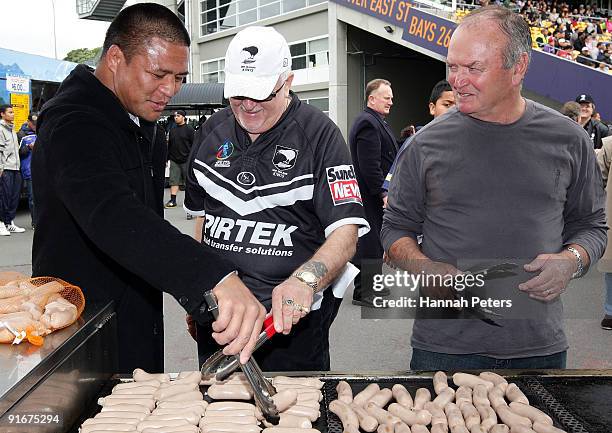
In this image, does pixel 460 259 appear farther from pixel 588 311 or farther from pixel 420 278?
pixel 588 311

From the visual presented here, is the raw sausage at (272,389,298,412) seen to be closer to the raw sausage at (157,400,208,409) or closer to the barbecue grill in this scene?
the barbecue grill

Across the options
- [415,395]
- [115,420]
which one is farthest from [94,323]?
[415,395]

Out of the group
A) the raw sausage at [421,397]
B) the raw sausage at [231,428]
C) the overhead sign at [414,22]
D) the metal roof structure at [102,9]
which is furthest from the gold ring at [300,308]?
the metal roof structure at [102,9]

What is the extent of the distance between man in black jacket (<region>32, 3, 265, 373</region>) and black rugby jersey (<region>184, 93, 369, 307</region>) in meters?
0.34

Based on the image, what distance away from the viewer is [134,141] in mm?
2689

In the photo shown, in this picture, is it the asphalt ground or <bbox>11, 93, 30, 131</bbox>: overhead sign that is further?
<bbox>11, 93, 30, 131</bbox>: overhead sign

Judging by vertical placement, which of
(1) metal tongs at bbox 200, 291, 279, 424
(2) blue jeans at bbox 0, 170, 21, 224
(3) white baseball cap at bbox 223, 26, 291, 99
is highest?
(3) white baseball cap at bbox 223, 26, 291, 99

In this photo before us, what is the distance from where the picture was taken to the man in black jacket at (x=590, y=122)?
9.02 metres

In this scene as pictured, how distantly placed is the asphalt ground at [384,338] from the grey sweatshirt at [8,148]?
221 inches

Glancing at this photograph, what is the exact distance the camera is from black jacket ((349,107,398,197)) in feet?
21.6

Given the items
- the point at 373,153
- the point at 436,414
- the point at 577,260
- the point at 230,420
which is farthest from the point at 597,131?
the point at 230,420

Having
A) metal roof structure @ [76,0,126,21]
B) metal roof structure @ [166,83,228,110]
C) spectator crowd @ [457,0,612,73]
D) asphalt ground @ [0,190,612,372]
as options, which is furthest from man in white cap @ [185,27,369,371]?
metal roof structure @ [76,0,126,21]

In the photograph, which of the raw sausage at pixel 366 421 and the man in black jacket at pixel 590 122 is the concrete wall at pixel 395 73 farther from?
the raw sausage at pixel 366 421

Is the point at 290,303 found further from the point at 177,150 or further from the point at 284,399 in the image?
the point at 177,150
